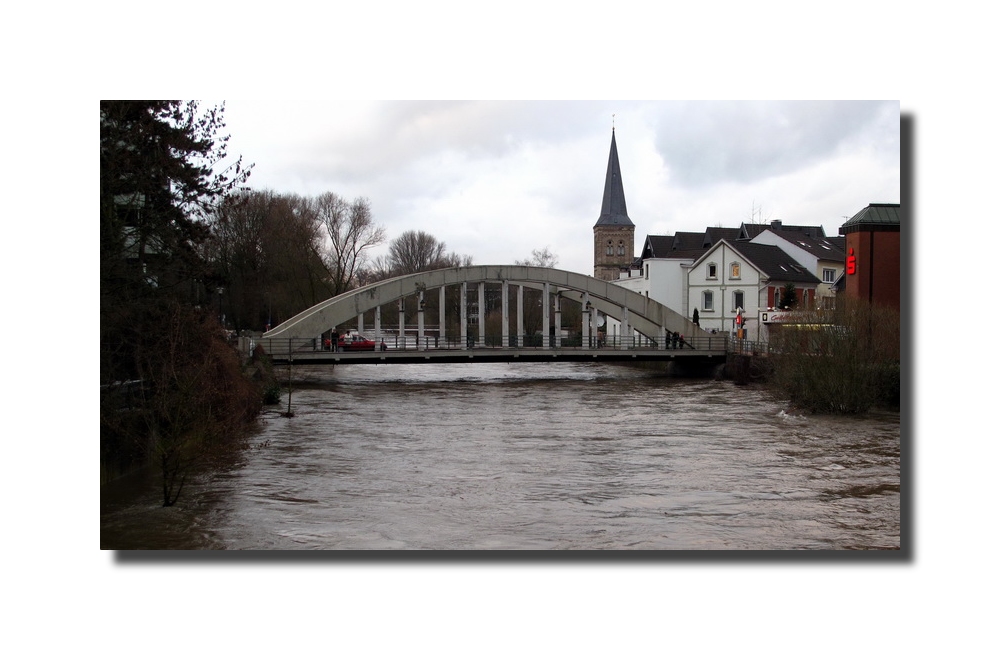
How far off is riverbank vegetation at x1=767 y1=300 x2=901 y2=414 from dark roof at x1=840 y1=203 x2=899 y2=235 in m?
1.47

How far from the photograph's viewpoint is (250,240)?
39.5 meters

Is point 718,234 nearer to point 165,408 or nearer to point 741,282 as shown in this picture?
point 741,282

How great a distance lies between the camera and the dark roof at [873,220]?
14326 millimetres

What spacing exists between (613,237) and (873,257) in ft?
187

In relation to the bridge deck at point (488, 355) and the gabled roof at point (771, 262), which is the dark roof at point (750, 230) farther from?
the bridge deck at point (488, 355)

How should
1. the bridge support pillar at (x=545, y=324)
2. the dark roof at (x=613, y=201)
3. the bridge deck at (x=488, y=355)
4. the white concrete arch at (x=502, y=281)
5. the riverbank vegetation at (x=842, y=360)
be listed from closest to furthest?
the riverbank vegetation at (x=842, y=360), the bridge deck at (x=488, y=355), the white concrete arch at (x=502, y=281), the bridge support pillar at (x=545, y=324), the dark roof at (x=613, y=201)

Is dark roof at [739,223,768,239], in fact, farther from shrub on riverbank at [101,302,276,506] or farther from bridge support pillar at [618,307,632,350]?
shrub on riverbank at [101,302,276,506]

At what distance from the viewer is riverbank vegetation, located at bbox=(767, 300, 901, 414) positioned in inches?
706

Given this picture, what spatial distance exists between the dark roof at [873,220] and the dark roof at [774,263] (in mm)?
25102

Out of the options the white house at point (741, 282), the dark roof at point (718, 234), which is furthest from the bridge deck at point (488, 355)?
the dark roof at point (718, 234)

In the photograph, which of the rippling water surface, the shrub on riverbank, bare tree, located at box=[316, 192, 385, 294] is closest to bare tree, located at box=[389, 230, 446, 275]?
bare tree, located at box=[316, 192, 385, 294]

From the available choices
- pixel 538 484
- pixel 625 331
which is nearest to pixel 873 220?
pixel 538 484

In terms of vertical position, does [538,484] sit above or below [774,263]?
below

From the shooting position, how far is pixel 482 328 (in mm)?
40031
